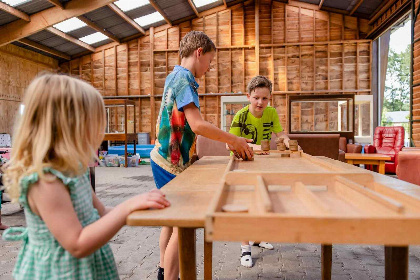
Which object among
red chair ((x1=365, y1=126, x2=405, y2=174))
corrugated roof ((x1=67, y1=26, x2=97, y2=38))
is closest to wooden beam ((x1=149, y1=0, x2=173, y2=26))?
corrugated roof ((x1=67, y1=26, x2=97, y2=38))

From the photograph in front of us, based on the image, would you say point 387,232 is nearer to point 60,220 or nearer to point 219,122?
point 60,220

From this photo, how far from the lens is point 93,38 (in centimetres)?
1445

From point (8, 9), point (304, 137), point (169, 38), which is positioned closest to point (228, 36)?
point (169, 38)

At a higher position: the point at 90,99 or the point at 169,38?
the point at 169,38

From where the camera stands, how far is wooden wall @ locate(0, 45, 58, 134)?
12523mm

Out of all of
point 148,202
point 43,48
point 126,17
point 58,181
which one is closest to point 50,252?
point 58,181

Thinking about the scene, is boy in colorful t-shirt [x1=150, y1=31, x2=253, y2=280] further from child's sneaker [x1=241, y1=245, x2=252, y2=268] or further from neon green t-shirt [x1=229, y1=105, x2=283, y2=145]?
neon green t-shirt [x1=229, y1=105, x2=283, y2=145]

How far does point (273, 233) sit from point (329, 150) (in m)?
5.35

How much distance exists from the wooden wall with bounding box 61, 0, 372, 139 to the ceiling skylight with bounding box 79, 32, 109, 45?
71cm

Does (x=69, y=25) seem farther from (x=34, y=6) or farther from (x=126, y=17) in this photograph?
(x=34, y=6)

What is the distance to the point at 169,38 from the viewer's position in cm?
1509

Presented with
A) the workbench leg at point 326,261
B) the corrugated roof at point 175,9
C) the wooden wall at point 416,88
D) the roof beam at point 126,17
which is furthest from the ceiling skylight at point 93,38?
the workbench leg at point 326,261

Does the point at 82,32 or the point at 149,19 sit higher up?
the point at 149,19

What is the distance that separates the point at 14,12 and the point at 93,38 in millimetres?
4656
